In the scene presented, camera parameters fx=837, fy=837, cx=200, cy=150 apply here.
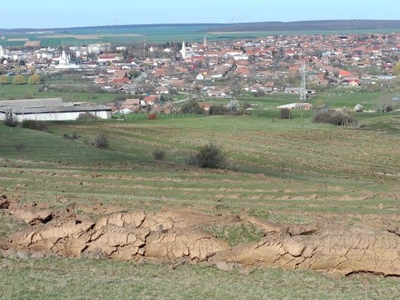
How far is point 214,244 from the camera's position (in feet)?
Result: 61.4

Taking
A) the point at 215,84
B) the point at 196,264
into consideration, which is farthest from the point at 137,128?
the point at 215,84

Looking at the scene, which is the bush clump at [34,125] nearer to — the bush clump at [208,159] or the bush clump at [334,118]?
the bush clump at [208,159]

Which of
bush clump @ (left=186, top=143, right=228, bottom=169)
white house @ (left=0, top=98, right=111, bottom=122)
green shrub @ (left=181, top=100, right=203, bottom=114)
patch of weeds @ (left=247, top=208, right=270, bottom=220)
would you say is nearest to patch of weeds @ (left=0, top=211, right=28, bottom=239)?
patch of weeds @ (left=247, top=208, right=270, bottom=220)

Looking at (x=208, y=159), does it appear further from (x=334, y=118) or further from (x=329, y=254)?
(x=334, y=118)

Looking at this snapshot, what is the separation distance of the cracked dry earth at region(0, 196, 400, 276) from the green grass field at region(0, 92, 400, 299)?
478mm

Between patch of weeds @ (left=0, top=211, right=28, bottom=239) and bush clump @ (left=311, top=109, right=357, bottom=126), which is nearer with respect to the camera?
patch of weeds @ (left=0, top=211, right=28, bottom=239)

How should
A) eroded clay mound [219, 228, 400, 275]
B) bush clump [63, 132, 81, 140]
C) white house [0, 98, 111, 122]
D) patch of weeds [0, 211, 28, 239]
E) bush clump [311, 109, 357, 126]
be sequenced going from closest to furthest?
eroded clay mound [219, 228, 400, 275] → patch of weeds [0, 211, 28, 239] → bush clump [63, 132, 81, 140] → bush clump [311, 109, 357, 126] → white house [0, 98, 111, 122]

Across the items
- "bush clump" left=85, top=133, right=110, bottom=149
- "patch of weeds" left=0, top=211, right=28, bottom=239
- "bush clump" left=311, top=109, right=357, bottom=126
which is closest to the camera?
"patch of weeds" left=0, top=211, right=28, bottom=239

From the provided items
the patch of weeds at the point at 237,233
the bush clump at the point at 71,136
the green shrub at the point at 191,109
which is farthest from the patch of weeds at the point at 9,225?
the green shrub at the point at 191,109

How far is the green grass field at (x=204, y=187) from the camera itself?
1638cm

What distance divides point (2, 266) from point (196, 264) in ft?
13.4

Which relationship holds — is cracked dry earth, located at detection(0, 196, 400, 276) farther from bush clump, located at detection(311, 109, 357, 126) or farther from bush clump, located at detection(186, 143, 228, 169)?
bush clump, located at detection(311, 109, 357, 126)

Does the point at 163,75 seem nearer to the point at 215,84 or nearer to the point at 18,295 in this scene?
the point at 215,84

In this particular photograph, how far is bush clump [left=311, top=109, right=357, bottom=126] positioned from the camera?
262 feet
